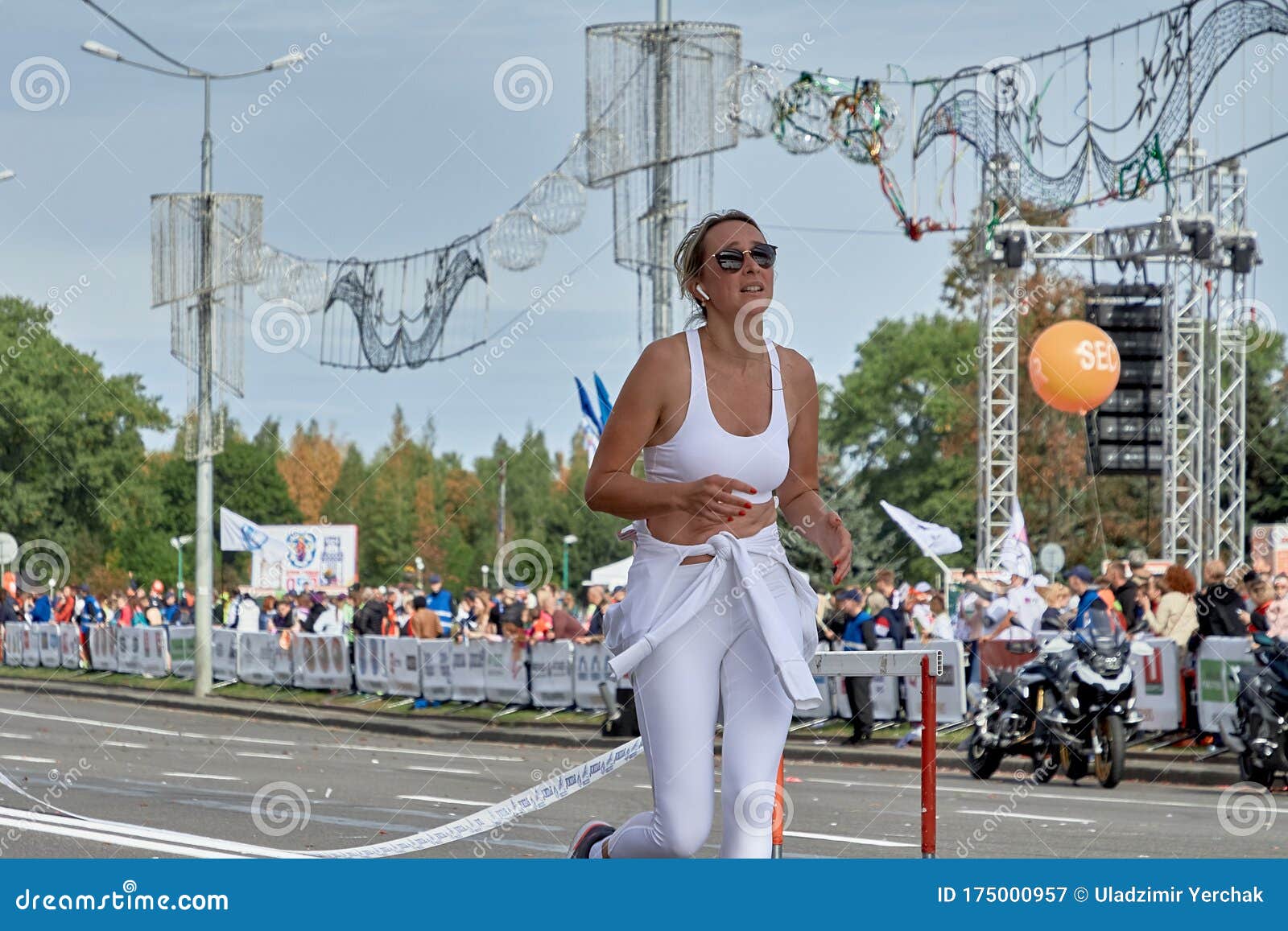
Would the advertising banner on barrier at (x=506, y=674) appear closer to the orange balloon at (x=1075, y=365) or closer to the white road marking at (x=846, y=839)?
the orange balloon at (x=1075, y=365)

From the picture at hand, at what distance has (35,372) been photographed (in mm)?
69312

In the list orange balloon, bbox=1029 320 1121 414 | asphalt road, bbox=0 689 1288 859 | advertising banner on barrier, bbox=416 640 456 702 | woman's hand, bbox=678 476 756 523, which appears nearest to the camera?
woman's hand, bbox=678 476 756 523

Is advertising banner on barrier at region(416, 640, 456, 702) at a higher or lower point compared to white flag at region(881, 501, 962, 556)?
lower

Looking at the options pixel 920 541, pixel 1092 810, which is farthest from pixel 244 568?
pixel 1092 810

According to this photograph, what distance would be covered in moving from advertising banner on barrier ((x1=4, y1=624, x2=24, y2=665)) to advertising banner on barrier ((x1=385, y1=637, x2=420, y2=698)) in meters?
17.6

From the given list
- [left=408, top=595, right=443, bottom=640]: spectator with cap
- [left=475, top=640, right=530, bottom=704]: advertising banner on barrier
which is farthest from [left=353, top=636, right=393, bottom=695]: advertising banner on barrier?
[left=475, top=640, right=530, bottom=704]: advertising banner on barrier

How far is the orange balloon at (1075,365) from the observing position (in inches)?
944

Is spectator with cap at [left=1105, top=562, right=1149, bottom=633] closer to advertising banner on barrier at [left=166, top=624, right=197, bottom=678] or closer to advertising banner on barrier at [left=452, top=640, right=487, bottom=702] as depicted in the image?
advertising banner on barrier at [left=452, top=640, right=487, bottom=702]

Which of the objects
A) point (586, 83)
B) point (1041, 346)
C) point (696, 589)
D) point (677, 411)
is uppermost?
point (586, 83)

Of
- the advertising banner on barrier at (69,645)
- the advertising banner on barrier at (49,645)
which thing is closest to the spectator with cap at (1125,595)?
the advertising banner on barrier at (69,645)

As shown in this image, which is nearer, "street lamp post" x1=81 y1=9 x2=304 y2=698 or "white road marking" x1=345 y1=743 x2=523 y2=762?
"white road marking" x1=345 y1=743 x2=523 y2=762

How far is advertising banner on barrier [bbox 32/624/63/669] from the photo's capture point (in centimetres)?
4025
